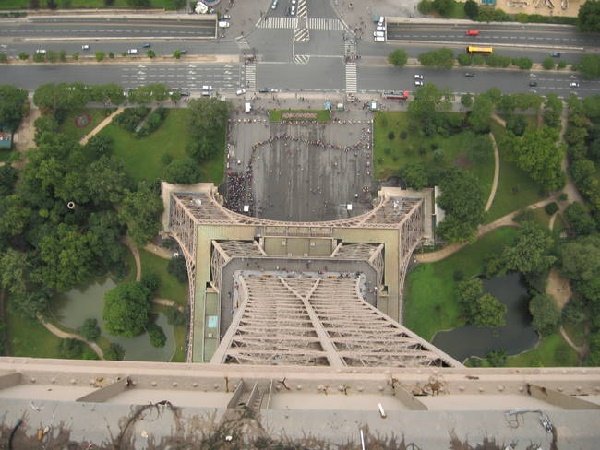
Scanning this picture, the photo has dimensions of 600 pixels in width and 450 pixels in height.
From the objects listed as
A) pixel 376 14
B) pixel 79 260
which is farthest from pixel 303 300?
pixel 376 14

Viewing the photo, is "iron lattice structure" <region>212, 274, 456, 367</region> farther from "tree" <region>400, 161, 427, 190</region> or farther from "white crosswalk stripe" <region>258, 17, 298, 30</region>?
"white crosswalk stripe" <region>258, 17, 298, 30</region>

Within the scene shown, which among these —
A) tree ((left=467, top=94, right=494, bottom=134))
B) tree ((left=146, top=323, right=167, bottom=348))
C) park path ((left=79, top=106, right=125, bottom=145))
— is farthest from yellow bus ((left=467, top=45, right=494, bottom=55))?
tree ((left=146, top=323, right=167, bottom=348))

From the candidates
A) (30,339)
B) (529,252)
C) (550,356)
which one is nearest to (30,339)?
(30,339)

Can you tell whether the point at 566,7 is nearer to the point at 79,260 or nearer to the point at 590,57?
the point at 590,57

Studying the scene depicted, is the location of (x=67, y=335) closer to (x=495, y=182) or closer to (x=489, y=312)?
(x=489, y=312)

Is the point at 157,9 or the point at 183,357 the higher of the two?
the point at 157,9
